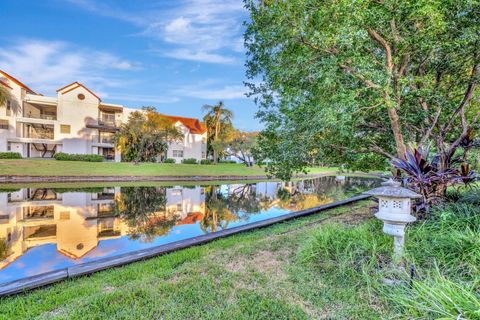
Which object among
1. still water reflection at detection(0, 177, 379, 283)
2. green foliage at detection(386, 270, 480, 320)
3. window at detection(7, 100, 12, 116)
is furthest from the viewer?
window at detection(7, 100, 12, 116)

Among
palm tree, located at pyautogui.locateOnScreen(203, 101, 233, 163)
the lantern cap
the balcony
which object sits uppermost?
palm tree, located at pyautogui.locateOnScreen(203, 101, 233, 163)

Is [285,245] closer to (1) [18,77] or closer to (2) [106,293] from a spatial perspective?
(2) [106,293]

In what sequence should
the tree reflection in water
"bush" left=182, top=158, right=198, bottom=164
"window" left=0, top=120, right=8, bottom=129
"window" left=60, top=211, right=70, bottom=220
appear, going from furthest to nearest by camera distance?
"bush" left=182, top=158, right=198, bottom=164 → "window" left=0, top=120, right=8, bottom=129 → "window" left=60, top=211, right=70, bottom=220 → the tree reflection in water

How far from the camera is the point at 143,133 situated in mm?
26094

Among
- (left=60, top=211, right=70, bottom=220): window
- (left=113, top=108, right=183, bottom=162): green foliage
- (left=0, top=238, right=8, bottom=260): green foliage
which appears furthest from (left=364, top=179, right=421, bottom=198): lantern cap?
(left=113, top=108, right=183, bottom=162): green foliage

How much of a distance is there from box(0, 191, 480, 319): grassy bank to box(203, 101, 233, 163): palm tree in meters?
32.9

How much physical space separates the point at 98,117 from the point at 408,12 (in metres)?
32.5

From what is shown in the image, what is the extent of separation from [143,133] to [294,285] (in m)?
25.9

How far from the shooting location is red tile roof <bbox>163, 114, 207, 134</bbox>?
121 ft

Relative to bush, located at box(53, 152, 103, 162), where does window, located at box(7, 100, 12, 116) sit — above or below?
above

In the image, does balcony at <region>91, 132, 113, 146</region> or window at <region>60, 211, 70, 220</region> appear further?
balcony at <region>91, 132, 113, 146</region>

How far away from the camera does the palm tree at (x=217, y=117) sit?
36875 mm

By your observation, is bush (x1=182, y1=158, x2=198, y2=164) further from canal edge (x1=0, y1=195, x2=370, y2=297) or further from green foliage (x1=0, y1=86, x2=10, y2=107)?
canal edge (x1=0, y1=195, x2=370, y2=297)

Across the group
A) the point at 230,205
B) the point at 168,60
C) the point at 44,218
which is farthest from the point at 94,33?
the point at 230,205
